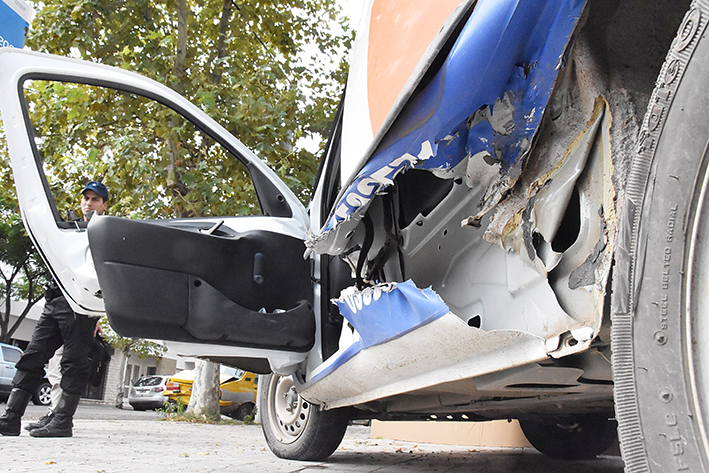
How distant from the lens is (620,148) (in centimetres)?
115

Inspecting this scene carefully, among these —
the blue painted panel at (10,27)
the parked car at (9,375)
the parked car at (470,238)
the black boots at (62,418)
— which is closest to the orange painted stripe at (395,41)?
the parked car at (470,238)

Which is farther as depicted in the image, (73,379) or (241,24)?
(241,24)

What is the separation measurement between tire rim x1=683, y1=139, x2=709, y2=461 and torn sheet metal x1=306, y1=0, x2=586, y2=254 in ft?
1.74

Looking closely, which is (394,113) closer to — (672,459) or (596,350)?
(596,350)

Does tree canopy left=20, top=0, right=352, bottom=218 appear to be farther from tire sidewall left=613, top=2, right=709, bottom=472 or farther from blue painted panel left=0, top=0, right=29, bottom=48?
tire sidewall left=613, top=2, right=709, bottom=472

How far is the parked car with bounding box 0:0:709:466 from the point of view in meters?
0.88

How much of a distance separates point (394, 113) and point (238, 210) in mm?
5645

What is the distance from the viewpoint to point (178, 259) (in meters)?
2.27

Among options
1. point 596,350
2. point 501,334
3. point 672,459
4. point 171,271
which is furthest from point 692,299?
point 171,271

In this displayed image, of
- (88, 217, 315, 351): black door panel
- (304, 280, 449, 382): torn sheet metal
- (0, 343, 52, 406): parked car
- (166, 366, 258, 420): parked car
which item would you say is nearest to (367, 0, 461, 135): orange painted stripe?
(304, 280, 449, 382): torn sheet metal

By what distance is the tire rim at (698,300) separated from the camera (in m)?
0.81

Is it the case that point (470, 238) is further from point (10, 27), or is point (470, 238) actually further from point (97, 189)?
point (10, 27)

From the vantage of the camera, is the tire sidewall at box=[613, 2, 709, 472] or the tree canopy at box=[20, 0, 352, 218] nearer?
the tire sidewall at box=[613, 2, 709, 472]

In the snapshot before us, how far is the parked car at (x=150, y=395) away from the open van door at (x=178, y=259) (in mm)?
16645
